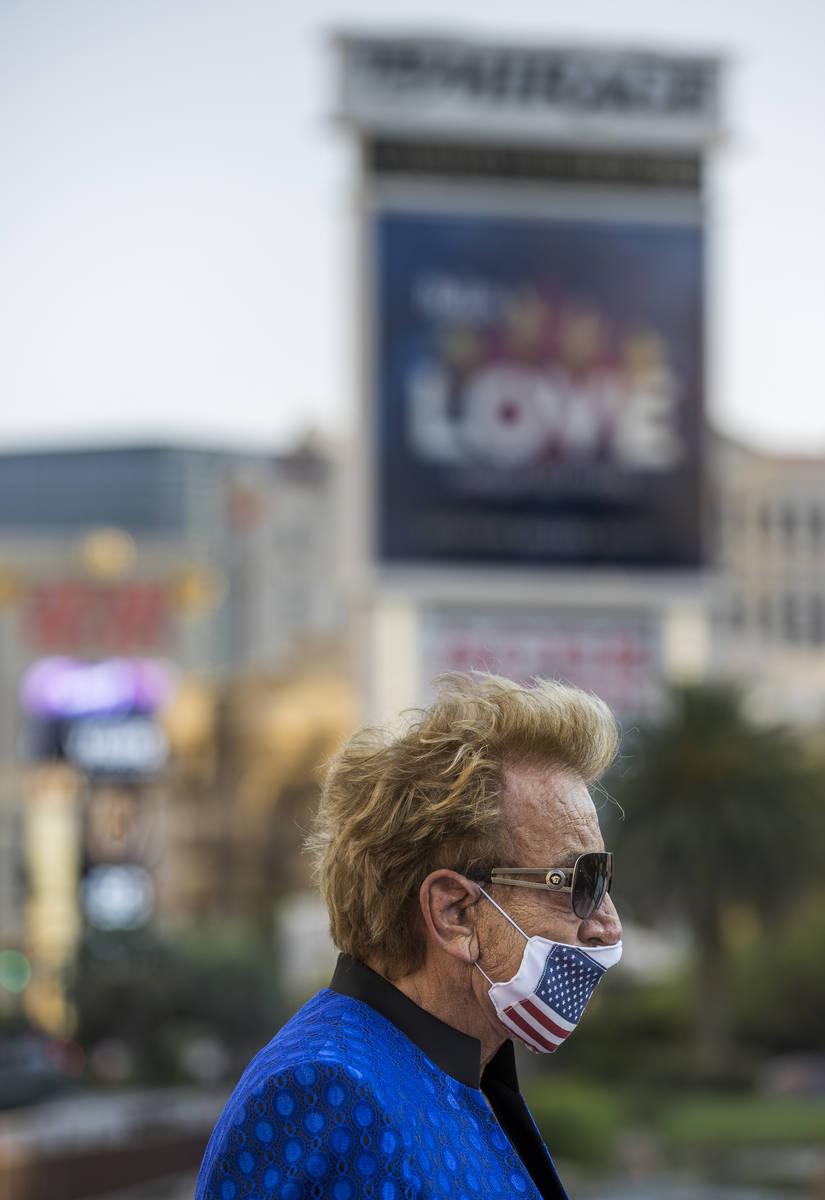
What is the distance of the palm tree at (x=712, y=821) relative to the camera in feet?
98.0

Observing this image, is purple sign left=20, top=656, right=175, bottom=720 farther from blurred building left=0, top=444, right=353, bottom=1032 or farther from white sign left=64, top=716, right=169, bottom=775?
white sign left=64, top=716, right=169, bottom=775

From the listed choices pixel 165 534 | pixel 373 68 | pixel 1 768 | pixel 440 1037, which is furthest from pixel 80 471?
pixel 440 1037

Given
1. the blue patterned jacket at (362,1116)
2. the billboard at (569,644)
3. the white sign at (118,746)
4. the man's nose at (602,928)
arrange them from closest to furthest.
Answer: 1. the blue patterned jacket at (362,1116)
2. the man's nose at (602,928)
3. the billboard at (569,644)
4. the white sign at (118,746)

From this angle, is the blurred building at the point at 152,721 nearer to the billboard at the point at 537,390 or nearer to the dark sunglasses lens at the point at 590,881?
the billboard at the point at 537,390

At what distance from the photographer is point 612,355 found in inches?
1284

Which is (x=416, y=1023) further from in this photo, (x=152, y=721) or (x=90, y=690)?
(x=90, y=690)

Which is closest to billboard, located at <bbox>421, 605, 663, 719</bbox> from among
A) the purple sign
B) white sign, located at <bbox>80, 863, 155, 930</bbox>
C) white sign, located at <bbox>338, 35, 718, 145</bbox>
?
white sign, located at <bbox>338, 35, 718, 145</bbox>

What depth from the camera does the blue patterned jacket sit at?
1.93 metres

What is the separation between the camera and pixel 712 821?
3009 cm

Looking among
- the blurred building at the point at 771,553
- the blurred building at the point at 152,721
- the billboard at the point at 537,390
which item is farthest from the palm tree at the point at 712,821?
the blurred building at the point at 771,553

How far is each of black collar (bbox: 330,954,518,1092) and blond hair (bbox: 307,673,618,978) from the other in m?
0.03

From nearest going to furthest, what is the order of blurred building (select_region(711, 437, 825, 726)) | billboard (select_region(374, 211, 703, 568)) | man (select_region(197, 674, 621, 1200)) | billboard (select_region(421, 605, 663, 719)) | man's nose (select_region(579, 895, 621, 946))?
man (select_region(197, 674, 621, 1200)) < man's nose (select_region(579, 895, 621, 946)) < billboard (select_region(374, 211, 703, 568)) < billboard (select_region(421, 605, 663, 719)) < blurred building (select_region(711, 437, 825, 726))

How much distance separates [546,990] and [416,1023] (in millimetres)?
166

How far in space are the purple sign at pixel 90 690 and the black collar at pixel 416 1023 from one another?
4316cm
